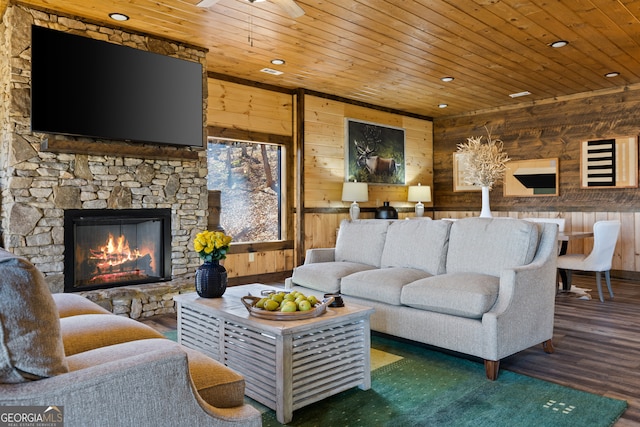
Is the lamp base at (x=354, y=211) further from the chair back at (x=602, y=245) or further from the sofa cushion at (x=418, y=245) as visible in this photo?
the chair back at (x=602, y=245)

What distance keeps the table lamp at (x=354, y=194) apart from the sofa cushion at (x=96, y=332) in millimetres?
4710

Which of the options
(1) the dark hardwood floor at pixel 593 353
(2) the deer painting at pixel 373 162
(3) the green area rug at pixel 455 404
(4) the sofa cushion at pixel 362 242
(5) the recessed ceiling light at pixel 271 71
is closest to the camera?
(3) the green area rug at pixel 455 404

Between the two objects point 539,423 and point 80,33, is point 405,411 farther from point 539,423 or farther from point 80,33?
point 80,33

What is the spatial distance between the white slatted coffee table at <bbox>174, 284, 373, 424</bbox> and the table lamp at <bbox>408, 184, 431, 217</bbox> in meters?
5.41

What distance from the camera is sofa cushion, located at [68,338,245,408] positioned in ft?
4.76

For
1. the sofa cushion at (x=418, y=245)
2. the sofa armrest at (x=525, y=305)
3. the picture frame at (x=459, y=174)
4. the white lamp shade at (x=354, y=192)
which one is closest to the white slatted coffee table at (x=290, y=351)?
the sofa armrest at (x=525, y=305)

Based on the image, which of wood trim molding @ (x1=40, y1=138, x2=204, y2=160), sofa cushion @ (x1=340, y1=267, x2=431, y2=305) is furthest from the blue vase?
wood trim molding @ (x1=40, y1=138, x2=204, y2=160)

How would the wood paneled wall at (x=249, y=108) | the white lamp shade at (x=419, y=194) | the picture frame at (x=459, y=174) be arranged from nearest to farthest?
1. the wood paneled wall at (x=249, y=108)
2. the white lamp shade at (x=419, y=194)
3. the picture frame at (x=459, y=174)

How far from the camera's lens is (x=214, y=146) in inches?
229

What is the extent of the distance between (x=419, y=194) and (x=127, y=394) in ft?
22.8

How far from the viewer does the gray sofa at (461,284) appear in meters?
2.84

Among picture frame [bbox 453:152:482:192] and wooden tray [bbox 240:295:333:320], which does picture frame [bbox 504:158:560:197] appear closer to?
picture frame [bbox 453:152:482:192]

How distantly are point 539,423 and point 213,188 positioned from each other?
4500 mm

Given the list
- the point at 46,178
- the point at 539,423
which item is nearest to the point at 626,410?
the point at 539,423
